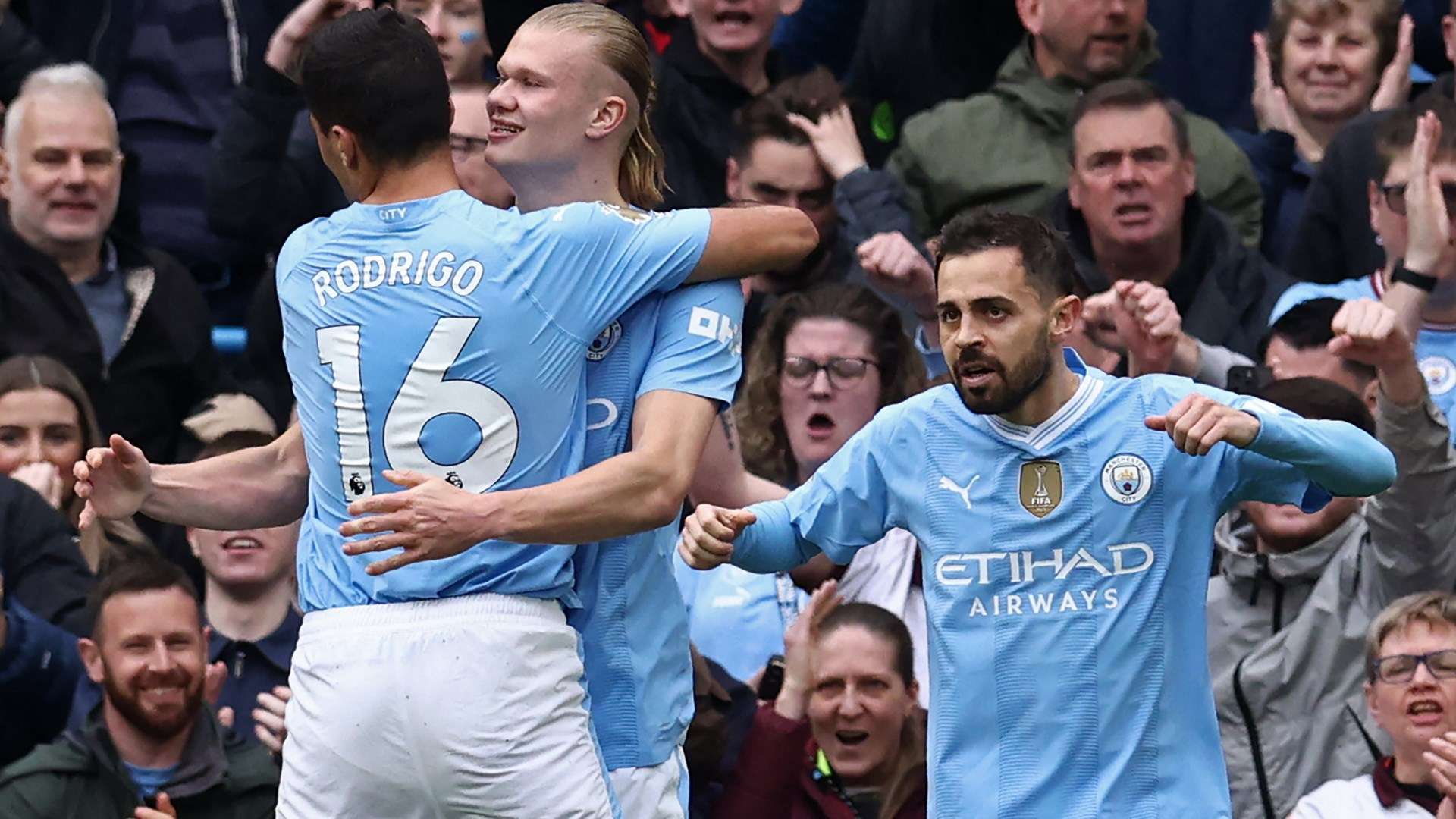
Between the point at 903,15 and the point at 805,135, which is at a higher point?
the point at 903,15

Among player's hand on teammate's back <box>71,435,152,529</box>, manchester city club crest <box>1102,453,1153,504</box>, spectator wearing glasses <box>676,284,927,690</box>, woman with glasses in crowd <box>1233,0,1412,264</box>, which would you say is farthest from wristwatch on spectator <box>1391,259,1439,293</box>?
player's hand on teammate's back <box>71,435,152,529</box>

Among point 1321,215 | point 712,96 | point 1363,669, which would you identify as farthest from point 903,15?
point 1363,669

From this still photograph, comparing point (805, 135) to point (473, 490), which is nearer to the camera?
point (473, 490)

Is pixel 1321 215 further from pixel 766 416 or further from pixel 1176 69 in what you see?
pixel 766 416

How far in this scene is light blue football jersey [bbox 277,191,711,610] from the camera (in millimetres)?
5395

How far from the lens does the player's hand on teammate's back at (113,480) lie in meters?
5.73

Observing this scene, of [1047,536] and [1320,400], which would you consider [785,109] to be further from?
[1047,536]

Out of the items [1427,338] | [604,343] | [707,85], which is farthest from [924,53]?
[604,343]

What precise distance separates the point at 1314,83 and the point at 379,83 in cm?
597

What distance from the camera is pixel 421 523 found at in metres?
5.07

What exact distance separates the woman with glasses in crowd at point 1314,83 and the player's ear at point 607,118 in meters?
4.89

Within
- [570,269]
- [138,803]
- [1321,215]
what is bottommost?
[138,803]

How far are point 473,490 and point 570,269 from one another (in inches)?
20.2

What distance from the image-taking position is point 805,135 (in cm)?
966
